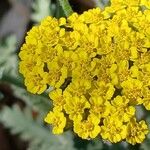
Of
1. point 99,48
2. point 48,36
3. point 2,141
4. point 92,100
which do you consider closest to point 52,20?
point 48,36

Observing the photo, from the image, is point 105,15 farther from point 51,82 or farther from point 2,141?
point 2,141

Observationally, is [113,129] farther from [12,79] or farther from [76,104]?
[12,79]

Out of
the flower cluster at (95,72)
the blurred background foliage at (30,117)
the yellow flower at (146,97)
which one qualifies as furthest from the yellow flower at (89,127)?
the blurred background foliage at (30,117)

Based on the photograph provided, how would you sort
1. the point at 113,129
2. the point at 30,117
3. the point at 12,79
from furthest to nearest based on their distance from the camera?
the point at 30,117, the point at 12,79, the point at 113,129

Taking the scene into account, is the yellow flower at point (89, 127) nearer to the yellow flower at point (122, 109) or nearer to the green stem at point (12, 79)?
the yellow flower at point (122, 109)

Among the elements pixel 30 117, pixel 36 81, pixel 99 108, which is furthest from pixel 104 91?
pixel 30 117

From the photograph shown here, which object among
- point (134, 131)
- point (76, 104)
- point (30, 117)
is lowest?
point (30, 117)
